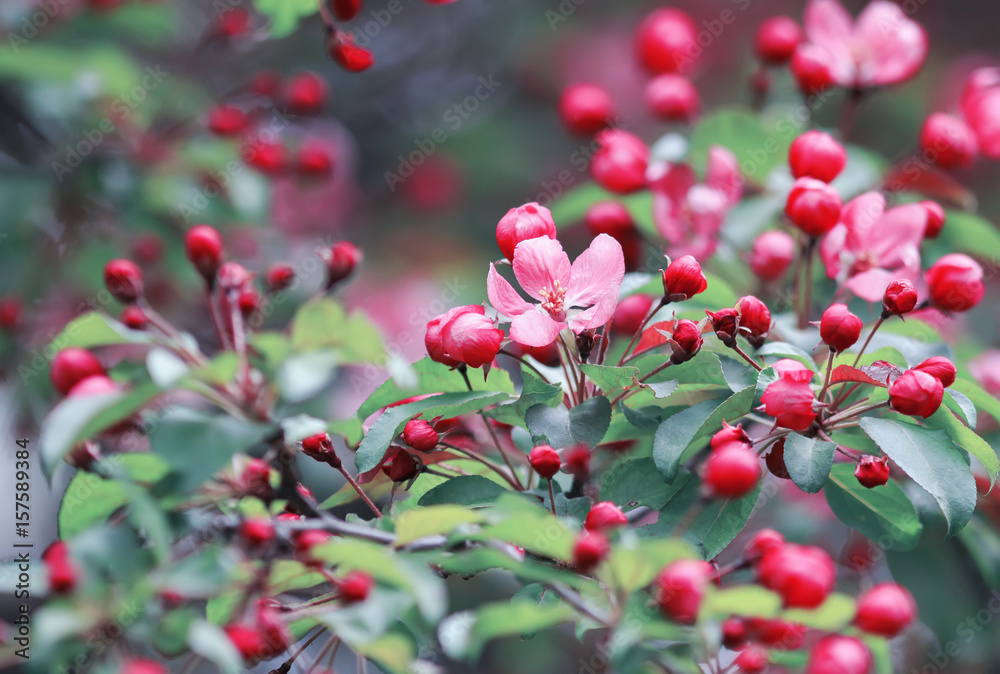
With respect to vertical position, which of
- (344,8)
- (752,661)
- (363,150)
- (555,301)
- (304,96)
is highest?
(344,8)

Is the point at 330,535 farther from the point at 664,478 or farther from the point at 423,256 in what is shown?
the point at 423,256

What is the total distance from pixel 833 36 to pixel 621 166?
0.65 m

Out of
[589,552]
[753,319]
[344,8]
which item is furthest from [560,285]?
[344,8]

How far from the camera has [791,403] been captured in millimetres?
1225

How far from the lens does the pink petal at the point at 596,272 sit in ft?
4.47

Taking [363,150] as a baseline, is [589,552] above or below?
above

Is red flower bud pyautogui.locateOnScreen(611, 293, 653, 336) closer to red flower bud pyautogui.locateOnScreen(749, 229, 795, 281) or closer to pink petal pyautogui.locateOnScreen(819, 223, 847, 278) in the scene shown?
red flower bud pyautogui.locateOnScreen(749, 229, 795, 281)

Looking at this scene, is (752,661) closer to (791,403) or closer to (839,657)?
(839,657)

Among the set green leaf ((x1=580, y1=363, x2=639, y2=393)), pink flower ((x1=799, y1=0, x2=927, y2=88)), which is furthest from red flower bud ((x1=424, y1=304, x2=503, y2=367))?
pink flower ((x1=799, y1=0, x2=927, y2=88))

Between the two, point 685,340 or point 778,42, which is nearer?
point 685,340

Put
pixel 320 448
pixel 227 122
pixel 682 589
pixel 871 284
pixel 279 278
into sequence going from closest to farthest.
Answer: pixel 682 589 → pixel 320 448 → pixel 279 278 → pixel 871 284 → pixel 227 122

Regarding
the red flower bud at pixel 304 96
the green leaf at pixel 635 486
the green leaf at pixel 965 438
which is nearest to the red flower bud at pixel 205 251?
the green leaf at pixel 635 486

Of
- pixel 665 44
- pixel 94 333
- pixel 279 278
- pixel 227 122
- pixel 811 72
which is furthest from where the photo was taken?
pixel 227 122

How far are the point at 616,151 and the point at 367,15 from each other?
2010mm
